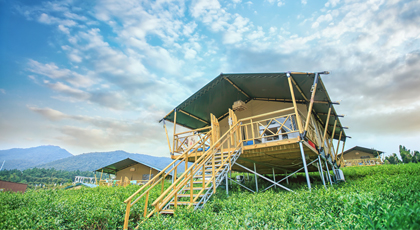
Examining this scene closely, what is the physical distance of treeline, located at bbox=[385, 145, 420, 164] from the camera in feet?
72.5

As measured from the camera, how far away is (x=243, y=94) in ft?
35.2

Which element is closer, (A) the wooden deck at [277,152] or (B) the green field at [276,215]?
(B) the green field at [276,215]

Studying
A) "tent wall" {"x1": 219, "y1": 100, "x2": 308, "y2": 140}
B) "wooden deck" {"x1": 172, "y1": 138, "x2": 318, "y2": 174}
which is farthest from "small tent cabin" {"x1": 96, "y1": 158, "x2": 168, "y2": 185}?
"wooden deck" {"x1": 172, "y1": 138, "x2": 318, "y2": 174}

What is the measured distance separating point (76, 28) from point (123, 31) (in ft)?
11.6

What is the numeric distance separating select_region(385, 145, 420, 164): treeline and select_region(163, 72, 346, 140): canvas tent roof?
19.4 m

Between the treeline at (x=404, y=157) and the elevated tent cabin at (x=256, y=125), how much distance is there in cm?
1803

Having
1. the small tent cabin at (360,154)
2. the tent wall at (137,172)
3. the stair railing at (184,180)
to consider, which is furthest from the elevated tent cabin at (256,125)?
the small tent cabin at (360,154)

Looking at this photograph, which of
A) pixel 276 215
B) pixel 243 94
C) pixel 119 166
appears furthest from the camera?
pixel 119 166

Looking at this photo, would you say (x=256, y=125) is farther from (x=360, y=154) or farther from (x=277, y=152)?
(x=360, y=154)

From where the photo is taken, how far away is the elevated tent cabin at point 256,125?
6637 mm

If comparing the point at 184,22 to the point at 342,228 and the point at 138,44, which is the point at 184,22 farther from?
the point at 342,228

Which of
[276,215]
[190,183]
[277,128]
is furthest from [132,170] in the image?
[276,215]

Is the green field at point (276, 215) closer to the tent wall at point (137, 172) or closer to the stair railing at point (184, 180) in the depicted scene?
the stair railing at point (184, 180)

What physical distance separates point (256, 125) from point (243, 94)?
1.96 meters
